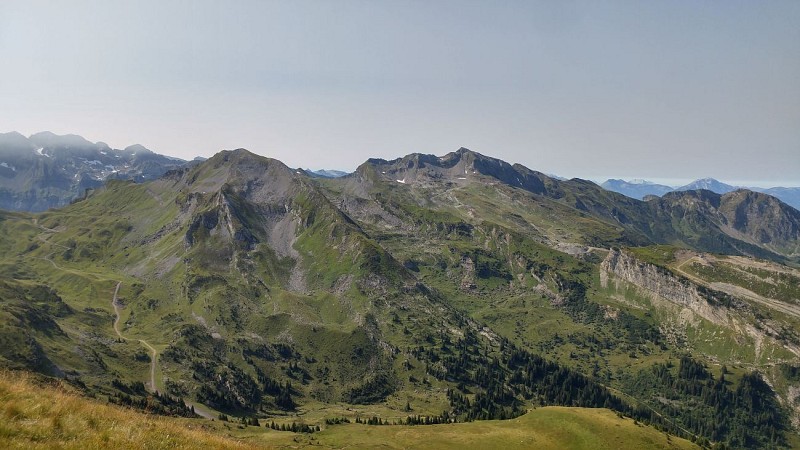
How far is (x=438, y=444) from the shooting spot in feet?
520

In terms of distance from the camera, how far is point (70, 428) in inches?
870

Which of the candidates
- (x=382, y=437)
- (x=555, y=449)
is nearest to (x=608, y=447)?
(x=555, y=449)

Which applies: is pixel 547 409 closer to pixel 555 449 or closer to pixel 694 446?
pixel 555 449

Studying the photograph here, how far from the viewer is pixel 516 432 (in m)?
168

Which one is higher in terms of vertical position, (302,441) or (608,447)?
(608,447)

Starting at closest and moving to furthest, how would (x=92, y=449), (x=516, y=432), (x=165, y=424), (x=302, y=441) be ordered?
(x=92, y=449) → (x=165, y=424) → (x=516, y=432) → (x=302, y=441)

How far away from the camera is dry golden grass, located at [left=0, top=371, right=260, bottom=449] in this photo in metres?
20.7

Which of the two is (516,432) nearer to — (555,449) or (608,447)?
(555,449)

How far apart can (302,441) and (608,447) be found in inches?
4450

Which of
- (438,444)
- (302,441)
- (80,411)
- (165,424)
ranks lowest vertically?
(302,441)

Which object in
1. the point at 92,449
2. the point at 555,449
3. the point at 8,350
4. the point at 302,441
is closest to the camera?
the point at 92,449

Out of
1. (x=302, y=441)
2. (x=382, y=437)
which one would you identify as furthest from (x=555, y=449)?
(x=302, y=441)

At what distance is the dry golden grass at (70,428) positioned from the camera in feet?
67.9

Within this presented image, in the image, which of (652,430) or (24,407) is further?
(652,430)
